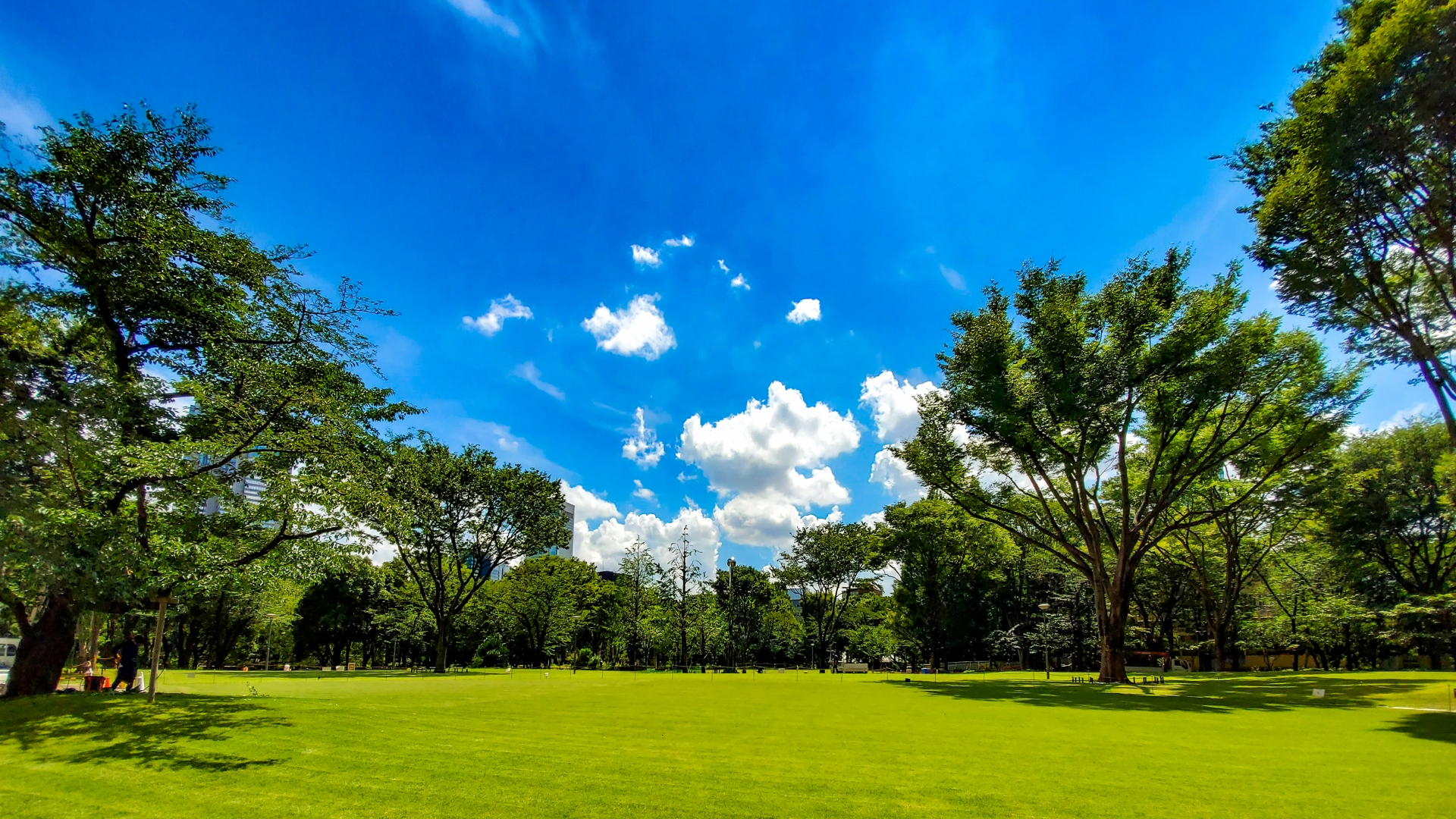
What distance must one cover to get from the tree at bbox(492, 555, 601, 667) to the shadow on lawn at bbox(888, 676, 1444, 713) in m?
34.5

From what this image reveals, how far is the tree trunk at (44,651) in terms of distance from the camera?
13258 mm

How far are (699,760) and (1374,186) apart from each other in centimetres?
1893

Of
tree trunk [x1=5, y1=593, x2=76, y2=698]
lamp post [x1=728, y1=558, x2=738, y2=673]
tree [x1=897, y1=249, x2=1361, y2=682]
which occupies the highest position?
tree [x1=897, y1=249, x2=1361, y2=682]

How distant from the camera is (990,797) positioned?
638cm

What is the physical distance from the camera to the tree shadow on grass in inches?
432

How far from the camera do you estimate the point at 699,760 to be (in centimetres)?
831

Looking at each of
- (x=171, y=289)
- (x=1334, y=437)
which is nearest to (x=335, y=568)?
(x=171, y=289)

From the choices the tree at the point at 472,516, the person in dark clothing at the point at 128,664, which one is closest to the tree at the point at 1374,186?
the person in dark clothing at the point at 128,664

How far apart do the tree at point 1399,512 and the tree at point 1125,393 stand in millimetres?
9357

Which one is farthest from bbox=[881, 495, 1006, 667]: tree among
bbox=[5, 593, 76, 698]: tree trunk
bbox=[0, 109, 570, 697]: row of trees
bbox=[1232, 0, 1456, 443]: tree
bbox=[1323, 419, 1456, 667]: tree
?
bbox=[5, 593, 76, 698]: tree trunk

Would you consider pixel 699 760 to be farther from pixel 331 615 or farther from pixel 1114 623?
pixel 331 615

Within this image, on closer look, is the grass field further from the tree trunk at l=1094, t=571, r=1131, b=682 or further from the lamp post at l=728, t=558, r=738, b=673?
the lamp post at l=728, t=558, r=738, b=673

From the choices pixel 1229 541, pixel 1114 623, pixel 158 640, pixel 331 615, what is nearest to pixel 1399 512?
pixel 1229 541

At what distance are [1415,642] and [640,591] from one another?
5212 cm
